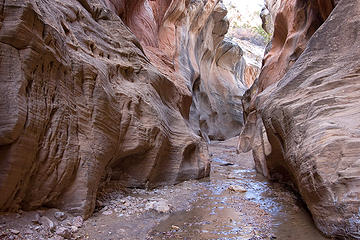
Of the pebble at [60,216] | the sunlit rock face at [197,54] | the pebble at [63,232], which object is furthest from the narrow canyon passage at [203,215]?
the sunlit rock face at [197,54]

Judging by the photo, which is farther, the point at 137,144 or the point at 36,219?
the point at 137,144

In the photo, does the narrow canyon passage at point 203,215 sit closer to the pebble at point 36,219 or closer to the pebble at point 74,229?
the pebble at point 74,229

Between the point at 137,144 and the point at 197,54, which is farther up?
the point at 197,54

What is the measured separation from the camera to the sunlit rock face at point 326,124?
3.25 metres

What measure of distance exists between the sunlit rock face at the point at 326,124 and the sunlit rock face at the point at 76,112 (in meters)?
2.85

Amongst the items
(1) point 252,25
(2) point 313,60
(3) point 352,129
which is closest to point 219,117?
(2) point 313,60

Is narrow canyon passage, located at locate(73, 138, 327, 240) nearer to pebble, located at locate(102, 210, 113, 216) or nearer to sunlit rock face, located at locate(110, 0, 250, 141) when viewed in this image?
pebble, located at locate(102, 210, 113, 216)

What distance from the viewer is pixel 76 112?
4520mm

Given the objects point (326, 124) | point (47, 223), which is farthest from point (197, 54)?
point (47, 223)

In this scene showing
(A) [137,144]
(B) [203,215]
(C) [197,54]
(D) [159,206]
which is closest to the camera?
(B) [203,215]

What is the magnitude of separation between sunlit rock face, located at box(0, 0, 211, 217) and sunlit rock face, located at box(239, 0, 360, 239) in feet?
9.37

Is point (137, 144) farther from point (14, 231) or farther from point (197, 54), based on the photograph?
point (197, 54)

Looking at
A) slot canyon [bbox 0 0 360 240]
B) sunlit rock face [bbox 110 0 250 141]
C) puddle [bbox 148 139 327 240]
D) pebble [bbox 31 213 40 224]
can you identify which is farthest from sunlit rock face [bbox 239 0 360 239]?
sunlit rock face [bbox 110 0 250 141]

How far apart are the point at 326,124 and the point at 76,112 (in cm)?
388
